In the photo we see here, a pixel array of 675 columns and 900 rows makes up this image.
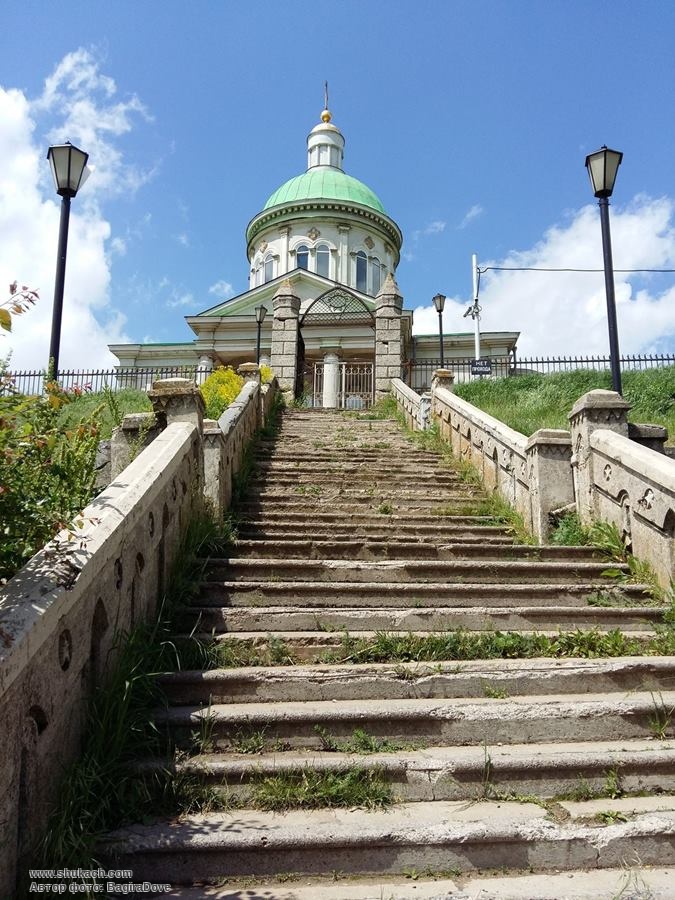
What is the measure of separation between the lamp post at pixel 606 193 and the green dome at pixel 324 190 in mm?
32029

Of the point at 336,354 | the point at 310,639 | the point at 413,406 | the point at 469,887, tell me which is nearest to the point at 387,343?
the point at 413,406

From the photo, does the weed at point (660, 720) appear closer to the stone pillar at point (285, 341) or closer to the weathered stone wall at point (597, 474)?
→ the weathered stone wall at point (597, 474)

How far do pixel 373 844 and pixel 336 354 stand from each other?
98.2 ft

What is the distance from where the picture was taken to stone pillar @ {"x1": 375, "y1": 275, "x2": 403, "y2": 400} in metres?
20.4

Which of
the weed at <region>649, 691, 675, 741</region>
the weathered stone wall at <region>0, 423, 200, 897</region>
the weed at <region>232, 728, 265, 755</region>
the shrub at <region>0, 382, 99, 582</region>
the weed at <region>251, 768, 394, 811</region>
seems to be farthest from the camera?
the weed at <region>649, 691, 675, 741</region>

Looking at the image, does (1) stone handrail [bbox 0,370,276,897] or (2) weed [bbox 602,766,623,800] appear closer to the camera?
(1) stone handrail [bbox 0,370,276,897]

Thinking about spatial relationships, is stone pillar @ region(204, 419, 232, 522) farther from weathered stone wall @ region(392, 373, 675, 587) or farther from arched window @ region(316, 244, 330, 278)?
arched window @ region(316, 244, 330, 278)

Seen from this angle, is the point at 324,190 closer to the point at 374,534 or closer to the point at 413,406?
the point at 413,406

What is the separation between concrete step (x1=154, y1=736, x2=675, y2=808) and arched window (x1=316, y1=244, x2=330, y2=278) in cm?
3742

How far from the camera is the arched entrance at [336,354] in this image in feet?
74.4

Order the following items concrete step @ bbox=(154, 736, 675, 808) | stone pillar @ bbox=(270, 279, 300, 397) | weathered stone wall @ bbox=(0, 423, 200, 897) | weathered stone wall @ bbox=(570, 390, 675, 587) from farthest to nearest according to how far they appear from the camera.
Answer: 1. stone pillar @ bbox=(270, 279, 300, 397)
2. weathered stone wall @ bbox=(570, 390, 675, 587)
3. concrete step @ bbox=(154, 736, 675, 808)
4. weathered stone wall @ bbox=(0, 423, 200, 897)

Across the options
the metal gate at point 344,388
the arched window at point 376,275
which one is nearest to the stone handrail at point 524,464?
the metal gate at point 344,388

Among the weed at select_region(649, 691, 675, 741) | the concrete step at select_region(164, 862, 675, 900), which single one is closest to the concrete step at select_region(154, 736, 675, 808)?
the weed at select_region(649, 691, 675, 741)

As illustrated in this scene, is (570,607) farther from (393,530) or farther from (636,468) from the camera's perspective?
(393,530)
